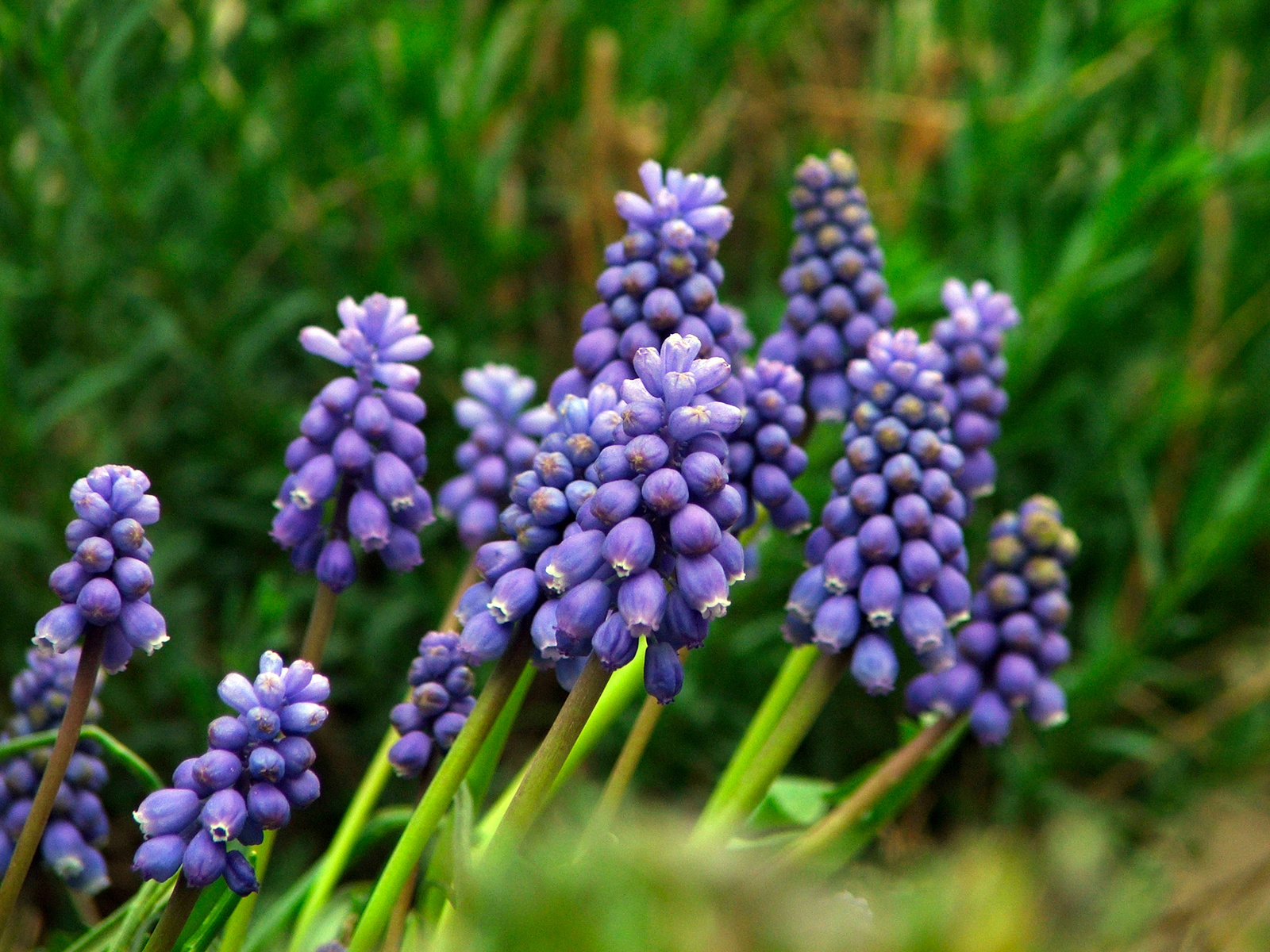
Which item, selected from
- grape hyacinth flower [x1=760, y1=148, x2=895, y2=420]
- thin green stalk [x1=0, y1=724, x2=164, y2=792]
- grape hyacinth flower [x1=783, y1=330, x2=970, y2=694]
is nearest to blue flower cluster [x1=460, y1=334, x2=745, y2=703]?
grape hyacinth flower [x1=783, y1=330, x2=970, y2=694]

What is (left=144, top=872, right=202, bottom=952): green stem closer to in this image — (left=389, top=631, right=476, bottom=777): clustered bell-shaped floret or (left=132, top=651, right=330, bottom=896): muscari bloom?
(left=132, top=651, right=330, bottom=896): muscari bloom

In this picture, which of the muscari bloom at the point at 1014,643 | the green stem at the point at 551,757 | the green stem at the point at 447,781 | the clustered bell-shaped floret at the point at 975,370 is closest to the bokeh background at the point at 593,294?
the muscari bloom at the point at 1014,643

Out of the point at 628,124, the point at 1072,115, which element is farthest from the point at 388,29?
the point at 1072,115

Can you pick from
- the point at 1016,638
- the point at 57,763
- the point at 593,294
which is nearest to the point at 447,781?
the point at 57,763

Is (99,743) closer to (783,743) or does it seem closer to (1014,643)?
(783,743)

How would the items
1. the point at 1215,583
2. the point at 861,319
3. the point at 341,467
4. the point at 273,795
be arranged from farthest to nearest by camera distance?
the point at 1215,583
the point at 861,319
the point at 341,467
the point at 273,795

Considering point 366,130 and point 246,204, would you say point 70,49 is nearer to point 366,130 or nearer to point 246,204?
point 246,204

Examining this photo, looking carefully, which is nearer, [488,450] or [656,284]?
[656,284]
